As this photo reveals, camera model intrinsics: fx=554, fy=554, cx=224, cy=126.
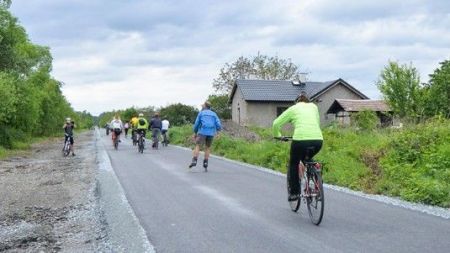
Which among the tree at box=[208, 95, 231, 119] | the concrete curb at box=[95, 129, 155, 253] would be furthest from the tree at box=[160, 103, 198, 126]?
the concrete curb at box=[95, 129, 155, 253]

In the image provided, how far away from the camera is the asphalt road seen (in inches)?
261

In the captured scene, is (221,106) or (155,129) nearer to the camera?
(155,129)

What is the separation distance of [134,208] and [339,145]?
938 cm

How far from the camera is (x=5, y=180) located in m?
16.3

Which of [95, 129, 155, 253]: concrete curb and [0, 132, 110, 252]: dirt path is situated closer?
[95, 129, 155, 253]: concrete curb

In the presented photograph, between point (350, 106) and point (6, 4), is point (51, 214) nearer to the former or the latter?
point (6, 4)

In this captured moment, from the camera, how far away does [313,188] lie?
317 inches

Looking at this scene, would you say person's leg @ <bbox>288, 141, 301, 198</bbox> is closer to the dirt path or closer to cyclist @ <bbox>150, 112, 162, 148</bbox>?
the dirt path

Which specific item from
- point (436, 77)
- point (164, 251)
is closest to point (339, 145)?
point (164, 251)

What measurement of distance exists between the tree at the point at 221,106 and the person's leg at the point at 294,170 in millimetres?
59381

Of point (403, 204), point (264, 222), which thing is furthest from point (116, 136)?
point (264, 222)

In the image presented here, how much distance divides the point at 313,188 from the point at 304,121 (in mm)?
992

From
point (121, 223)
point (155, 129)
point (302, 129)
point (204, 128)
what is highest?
point (302, 129)

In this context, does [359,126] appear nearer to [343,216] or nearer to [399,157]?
[399,157]
